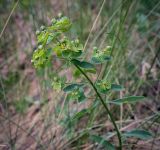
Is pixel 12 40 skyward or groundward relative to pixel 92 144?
skyward

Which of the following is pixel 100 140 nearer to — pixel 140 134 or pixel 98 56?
pixel 140 134

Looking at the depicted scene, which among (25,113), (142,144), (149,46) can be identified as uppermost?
(149,46)

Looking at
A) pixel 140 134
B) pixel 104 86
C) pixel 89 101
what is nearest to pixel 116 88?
pixel 104 86

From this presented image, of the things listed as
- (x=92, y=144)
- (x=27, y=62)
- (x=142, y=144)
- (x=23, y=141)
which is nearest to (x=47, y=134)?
(x=23, y=141)

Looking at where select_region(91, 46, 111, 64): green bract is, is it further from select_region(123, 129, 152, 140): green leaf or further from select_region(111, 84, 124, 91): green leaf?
select_region(123, 129, 152, 140): green leaf

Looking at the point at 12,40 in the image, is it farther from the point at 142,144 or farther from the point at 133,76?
the point at 142,144

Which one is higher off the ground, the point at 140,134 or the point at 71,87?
the point at 71,87

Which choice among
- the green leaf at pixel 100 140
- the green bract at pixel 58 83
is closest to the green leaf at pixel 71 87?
the green bract at pixel 58 83

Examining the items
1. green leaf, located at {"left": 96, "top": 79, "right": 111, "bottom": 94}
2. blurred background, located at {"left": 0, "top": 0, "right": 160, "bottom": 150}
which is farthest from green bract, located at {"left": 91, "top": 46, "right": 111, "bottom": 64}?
blurred background, located at {"left": 0, "top": 0, "right": 160, "bottom": 150}

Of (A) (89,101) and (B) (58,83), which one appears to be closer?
(B) (58,83)
